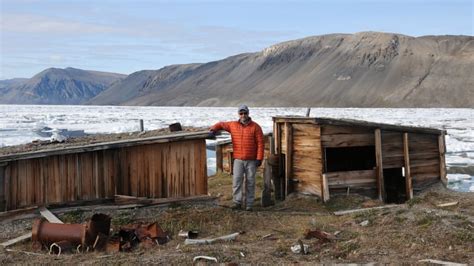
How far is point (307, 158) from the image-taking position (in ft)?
45.4

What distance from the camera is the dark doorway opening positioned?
50.2 ft

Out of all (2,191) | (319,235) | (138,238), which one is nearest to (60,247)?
(138,238)

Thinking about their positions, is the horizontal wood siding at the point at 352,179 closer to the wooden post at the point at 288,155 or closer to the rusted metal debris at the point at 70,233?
the wooden post at the point at 288,155

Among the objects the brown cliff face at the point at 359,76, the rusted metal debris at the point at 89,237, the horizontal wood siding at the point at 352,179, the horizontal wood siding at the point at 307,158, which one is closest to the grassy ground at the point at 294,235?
the rusted metal debris at the point at 89,237

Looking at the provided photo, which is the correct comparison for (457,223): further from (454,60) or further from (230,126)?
(454,60)

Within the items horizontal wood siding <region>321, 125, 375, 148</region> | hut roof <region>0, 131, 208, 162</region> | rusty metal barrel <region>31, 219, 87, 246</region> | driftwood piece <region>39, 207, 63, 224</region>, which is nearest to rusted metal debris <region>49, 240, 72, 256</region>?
rusty metal barrel <region>31, 219, 87, 246</region>

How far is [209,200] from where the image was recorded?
11938 mm

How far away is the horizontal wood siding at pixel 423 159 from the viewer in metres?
14.7

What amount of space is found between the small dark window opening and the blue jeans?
5156 millimetres

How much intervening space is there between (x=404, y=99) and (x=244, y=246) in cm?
13660

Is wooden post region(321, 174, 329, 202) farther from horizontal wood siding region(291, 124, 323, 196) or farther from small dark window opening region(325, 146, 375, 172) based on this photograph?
small dark window opening region(325, 146, 375, 172)

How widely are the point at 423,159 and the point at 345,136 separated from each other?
269cm

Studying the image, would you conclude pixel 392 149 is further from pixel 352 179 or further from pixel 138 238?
pixel 138 238

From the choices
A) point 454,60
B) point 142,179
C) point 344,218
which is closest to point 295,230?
point 344,218
